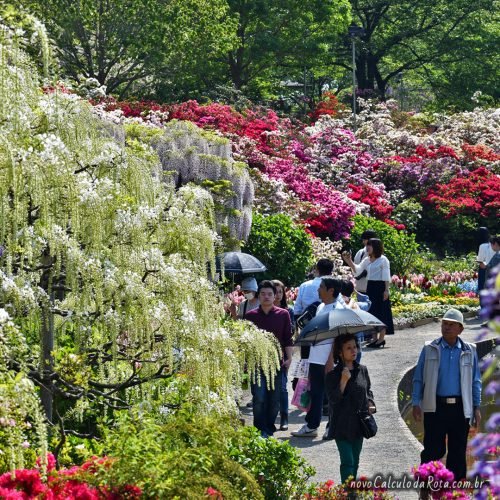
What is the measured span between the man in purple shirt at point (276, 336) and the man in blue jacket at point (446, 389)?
2.48m

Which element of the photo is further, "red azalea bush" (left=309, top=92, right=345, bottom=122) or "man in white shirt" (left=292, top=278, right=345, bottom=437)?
"red azalea bush" (left=309, top=92, right=345, bottom=122)

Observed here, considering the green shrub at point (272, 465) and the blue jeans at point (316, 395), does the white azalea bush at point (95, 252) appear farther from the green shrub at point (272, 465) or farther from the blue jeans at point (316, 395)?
the blue jeans at point (316, 395)

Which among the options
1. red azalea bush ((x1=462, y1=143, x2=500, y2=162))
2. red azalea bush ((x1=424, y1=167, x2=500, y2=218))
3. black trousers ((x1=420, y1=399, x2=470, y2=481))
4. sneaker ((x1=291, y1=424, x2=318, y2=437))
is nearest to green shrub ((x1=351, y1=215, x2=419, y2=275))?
red azalea bush ((x1=424, y1=167, x2=500, y2=218))

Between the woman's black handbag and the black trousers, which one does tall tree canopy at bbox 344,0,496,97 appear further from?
the woman's black handbag

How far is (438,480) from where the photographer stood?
7.76m

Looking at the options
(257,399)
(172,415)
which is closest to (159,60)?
(257,399)

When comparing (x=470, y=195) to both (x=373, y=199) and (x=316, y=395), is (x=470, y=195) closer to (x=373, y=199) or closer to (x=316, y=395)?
(x=373, y=199)

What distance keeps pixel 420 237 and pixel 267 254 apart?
1134 cm

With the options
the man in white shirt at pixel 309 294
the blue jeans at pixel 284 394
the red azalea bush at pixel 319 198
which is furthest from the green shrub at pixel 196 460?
the red azalea bush at pixel 319 198

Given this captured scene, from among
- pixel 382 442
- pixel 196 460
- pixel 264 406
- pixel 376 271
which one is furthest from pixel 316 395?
pixel 376 271

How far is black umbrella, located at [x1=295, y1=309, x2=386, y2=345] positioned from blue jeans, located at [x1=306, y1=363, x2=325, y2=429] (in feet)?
2.18

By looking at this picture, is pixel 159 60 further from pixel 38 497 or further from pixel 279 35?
pixel 38 497

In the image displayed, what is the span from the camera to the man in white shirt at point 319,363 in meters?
11.9

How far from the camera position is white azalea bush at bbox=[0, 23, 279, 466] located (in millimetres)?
7145
